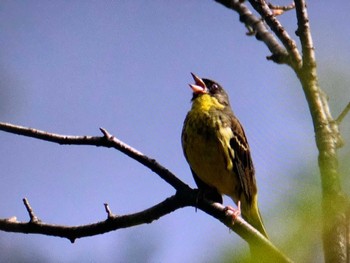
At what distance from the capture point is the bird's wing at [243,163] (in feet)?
15.8

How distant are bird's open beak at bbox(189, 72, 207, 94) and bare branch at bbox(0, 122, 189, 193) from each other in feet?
7.91

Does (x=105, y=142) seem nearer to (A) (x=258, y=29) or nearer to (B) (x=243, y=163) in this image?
(A) (x=258, y=29)

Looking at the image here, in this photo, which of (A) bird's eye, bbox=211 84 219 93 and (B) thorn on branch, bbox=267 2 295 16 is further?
(A) bird's eye, bbox=211 84 219 93

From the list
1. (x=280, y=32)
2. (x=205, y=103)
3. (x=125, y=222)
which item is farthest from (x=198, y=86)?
(x=125, y=222)

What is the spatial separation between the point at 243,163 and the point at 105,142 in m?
2.22

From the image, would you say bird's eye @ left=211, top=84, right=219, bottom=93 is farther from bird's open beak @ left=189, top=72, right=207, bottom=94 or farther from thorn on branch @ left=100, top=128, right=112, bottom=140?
thorn on branch @ left=100, top=128, right=112, bottom=140

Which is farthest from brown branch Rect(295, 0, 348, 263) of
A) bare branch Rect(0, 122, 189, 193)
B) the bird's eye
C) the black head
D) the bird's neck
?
the bird's eye

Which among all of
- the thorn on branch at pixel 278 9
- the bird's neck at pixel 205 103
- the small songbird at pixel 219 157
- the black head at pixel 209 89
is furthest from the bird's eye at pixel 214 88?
the thorn on branch at pixel 278 9

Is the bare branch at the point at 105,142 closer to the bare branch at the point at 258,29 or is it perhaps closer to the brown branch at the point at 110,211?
the brown branch at the point at 110,211

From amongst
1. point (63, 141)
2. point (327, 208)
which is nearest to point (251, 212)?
point (63, 141)

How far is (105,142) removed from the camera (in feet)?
9.73

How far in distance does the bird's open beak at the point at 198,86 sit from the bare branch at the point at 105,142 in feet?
7.91

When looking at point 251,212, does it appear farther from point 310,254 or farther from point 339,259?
point 310,254

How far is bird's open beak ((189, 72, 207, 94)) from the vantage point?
5602mm
